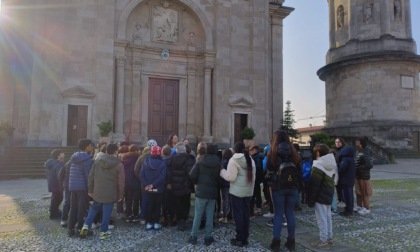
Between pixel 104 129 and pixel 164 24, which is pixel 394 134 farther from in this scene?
pixel 104 129

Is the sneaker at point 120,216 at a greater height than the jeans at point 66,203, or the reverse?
the jeans at point 66,203

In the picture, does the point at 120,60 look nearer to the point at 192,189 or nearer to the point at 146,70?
the point at 146,70

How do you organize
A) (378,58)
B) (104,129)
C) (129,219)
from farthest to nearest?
1. (378,58)
2. (104,129)
3. (129,219)

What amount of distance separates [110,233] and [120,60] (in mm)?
15534

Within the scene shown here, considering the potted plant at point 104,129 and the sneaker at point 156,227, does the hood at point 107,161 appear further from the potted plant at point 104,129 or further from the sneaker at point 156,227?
the potted plant at point 104,129

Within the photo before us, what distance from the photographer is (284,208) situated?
5566 mm

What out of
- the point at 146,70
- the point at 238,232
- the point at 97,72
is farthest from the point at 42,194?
the point at 146,70

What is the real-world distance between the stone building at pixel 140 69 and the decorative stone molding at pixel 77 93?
0.18 feet

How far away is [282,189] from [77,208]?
3814mm

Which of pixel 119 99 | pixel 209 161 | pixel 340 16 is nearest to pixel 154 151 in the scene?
pixel 209 161

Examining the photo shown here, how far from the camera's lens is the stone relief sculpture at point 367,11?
29.8 meters

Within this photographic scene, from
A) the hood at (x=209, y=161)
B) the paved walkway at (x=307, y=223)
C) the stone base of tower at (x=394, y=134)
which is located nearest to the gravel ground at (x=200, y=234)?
the paved walkway at (x=307, y=223)

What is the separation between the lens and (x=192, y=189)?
6809 mm

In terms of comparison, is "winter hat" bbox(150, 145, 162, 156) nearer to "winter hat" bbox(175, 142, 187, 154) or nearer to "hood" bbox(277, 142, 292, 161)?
"winter hat" bbox(175, 142, 187, 154)
